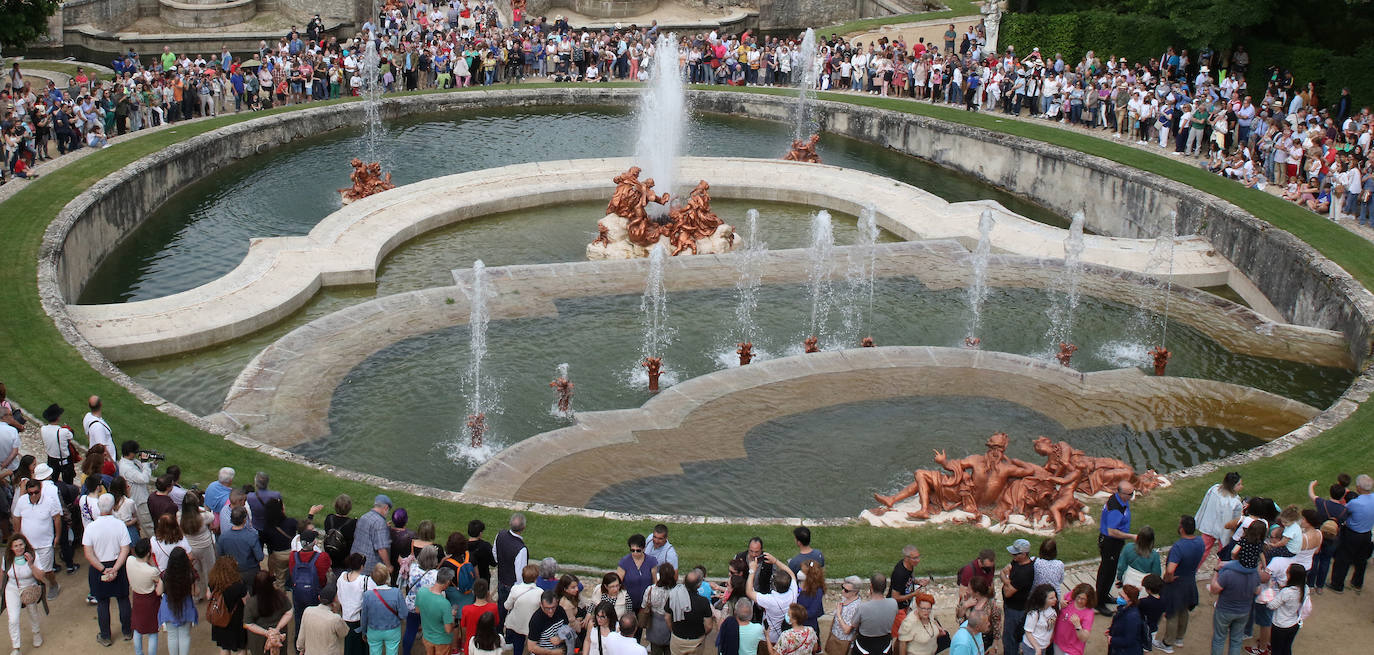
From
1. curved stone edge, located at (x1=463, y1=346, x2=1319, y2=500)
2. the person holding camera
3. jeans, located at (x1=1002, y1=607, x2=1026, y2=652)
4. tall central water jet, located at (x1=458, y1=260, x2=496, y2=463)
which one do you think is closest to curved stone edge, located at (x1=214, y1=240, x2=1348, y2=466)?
tall central water jet, located at (x1=458, y1=260, x2=496, y2=463)

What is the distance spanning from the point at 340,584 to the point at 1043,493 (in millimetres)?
8426

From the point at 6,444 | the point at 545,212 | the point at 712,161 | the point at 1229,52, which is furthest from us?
the point at 1229,52

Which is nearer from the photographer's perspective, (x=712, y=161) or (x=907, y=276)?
(x=907, y=276)

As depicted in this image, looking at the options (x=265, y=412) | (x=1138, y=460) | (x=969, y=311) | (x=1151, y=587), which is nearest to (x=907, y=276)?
(x=969, y=311)

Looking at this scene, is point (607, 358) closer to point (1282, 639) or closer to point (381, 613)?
point (381, 613)

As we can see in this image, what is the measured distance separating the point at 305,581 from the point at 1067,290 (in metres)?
17.8

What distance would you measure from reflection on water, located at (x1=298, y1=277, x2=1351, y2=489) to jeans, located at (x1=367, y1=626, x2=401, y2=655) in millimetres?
6124

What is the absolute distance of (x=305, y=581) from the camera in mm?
11453

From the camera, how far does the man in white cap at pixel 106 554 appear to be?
1173 centimetres

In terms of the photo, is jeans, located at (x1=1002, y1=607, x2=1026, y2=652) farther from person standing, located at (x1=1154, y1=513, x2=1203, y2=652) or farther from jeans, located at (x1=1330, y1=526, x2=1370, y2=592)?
jeans, located at (x1=1330, y1=526, x2=1370, y2=592)

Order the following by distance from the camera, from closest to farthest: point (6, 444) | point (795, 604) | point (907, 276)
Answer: point (795, 604) → point (6, 444) → point (907, 276)

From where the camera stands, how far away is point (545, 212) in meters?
30.5

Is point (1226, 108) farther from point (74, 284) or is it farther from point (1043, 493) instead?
point (74, 284)

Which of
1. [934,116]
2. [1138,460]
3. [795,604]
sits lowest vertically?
[1138,460]
